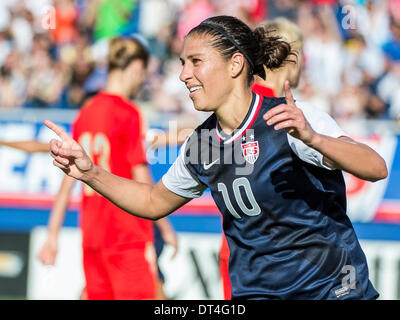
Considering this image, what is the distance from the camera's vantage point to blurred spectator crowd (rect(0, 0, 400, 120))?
988 centimetres

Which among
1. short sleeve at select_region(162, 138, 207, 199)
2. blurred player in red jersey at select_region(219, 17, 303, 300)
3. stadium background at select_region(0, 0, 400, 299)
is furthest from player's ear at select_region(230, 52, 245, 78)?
stadium background at select_region(0, 0, 400, 299)

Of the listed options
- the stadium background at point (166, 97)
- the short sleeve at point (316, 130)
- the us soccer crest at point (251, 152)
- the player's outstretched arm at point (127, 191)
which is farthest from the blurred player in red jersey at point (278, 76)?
the stadium background at point (166, 97)

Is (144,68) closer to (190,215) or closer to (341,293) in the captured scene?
(190,215)

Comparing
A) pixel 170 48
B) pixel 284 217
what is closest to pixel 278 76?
pixel 284 217

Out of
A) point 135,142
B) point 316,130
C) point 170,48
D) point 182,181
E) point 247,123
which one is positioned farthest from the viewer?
point 170,48

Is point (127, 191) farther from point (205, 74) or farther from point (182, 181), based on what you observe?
point (205, 74)

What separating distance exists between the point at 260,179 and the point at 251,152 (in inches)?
5.6

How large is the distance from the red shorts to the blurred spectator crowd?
13.4ft

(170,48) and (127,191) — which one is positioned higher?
(170,48)

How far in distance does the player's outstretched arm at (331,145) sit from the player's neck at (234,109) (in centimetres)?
55

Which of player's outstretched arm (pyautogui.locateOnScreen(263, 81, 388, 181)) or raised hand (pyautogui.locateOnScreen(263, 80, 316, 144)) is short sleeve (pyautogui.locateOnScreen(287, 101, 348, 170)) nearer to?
player's outstretched arm (pyautogui.locateOnScreen(263, 81, 388, 181))

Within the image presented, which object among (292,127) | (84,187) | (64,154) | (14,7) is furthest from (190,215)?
(14,7)

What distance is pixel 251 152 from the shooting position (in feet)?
11.4

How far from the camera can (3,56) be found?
35.4 feet
